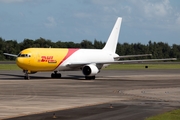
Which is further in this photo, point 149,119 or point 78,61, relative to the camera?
point 78,61

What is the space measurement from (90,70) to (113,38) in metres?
12.4

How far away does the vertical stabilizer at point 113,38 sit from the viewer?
67081 millimetres

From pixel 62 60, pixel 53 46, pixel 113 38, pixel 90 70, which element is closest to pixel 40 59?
pixel 62 60

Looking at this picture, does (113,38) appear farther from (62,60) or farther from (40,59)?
(40,59)

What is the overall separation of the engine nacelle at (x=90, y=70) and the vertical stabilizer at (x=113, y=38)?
968 cm

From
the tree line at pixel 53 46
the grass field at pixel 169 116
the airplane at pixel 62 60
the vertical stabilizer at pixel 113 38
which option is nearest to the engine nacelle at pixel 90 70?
the airplane at pixel 62 60

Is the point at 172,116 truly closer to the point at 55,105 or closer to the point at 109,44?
the point at 55,105

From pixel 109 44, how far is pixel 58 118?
4658cm

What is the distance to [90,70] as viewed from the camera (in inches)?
2231

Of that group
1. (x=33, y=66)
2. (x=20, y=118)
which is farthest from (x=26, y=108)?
(x=33, y=66)

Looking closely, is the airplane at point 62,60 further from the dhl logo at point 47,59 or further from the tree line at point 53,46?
the tree line at point 53,46

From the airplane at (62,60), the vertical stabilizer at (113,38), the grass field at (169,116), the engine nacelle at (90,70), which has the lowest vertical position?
the grass field at (169,116)

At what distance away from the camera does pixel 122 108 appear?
25.1 meters

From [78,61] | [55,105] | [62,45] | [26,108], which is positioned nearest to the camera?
[26,108]
